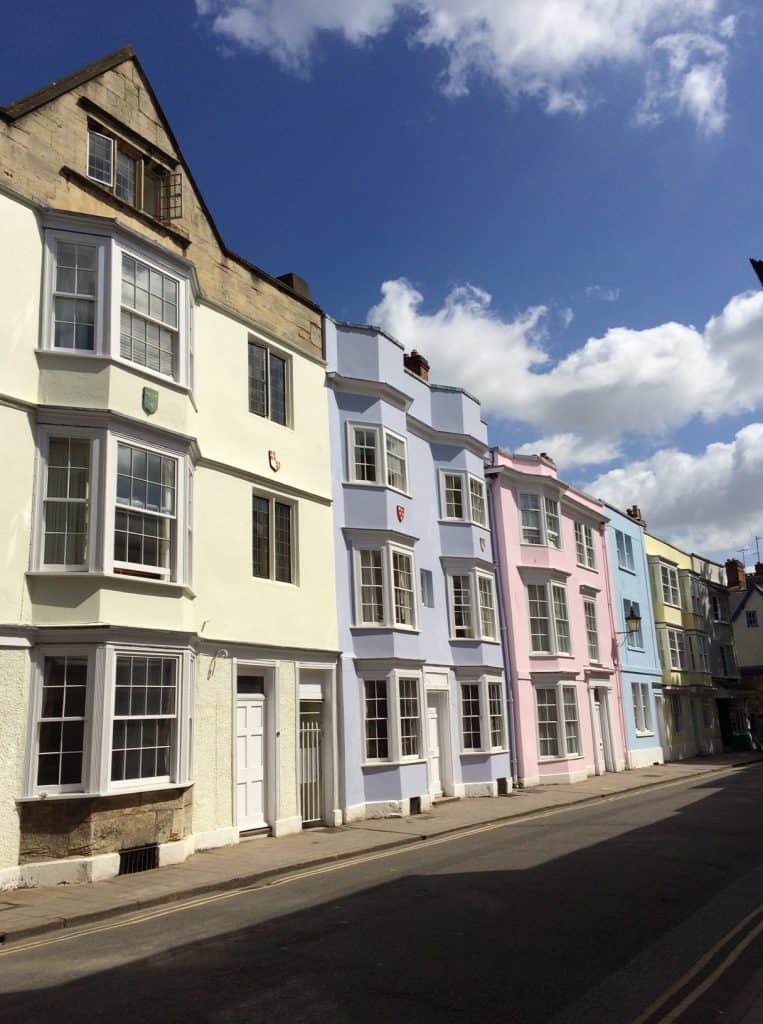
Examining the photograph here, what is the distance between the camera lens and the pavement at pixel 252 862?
32.5 feet

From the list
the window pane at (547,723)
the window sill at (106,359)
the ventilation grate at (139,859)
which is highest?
the window sill at (106,359)

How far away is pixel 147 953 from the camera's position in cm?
796

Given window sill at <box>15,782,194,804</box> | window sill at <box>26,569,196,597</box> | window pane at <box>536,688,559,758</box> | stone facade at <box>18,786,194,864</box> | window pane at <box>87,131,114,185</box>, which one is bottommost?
stone facade at <box>18,786,194,864</box>

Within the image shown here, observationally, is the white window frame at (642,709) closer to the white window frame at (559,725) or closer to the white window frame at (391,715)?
the white window frame at (559,725)

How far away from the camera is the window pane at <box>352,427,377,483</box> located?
20.3m

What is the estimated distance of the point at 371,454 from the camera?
810 inches

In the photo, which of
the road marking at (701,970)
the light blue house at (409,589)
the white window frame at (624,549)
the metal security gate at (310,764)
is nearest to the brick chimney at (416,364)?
the light blue house at (409,589)

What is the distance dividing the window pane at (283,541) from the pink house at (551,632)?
34.0 ft

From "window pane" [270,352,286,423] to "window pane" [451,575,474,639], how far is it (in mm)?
7621

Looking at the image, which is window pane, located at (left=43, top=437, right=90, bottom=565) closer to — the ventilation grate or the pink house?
the ventilation grate

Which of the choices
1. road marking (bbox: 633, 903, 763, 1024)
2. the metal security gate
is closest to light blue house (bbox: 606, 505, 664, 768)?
the metal security gate

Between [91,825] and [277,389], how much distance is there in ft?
31.8

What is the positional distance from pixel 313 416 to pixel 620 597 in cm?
1953

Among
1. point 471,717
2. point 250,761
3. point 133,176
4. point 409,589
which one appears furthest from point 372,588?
point 133,176
